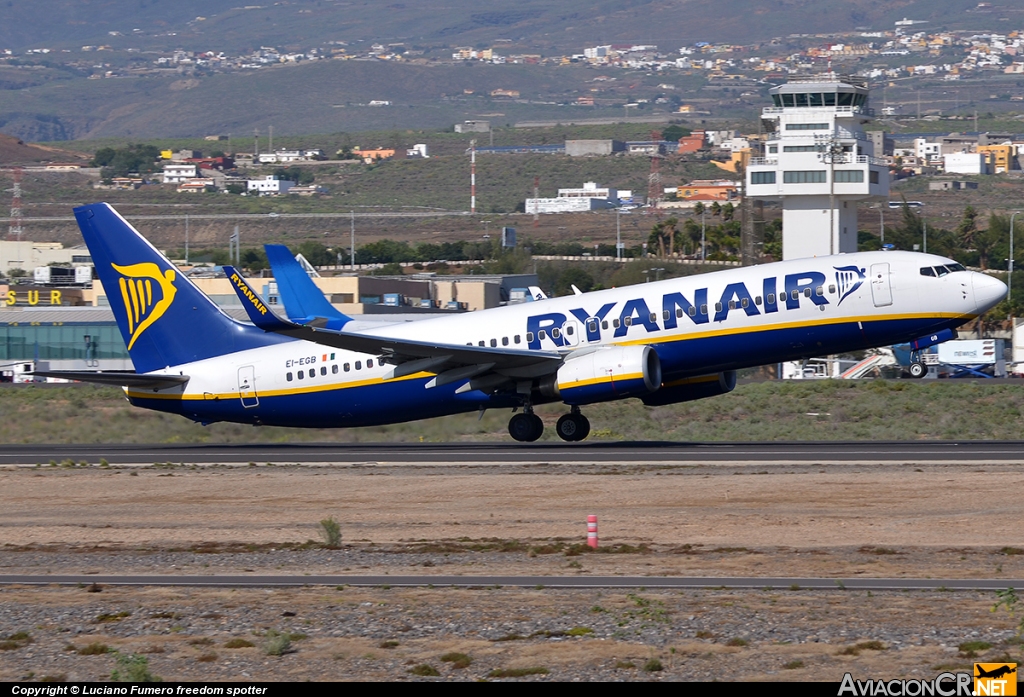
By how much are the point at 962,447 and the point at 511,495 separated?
12.9 meters

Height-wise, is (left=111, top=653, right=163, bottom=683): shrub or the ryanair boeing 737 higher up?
the ryanair boeing 737

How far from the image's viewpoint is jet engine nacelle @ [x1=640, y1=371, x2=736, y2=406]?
35000mm

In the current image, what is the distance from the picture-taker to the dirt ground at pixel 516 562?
44.7 feet

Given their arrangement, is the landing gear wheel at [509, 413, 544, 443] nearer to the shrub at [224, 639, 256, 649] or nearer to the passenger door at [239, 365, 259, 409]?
the passenger door at [239, 365, 259, 409]

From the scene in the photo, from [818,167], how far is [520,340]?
5874 cm

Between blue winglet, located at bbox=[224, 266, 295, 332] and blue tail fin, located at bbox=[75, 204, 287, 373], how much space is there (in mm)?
4094

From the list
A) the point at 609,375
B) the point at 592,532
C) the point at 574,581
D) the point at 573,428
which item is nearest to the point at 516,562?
the point at 592,532

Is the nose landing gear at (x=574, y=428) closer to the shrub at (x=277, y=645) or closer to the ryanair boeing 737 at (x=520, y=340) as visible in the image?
the ryanair boeing 737 at (x=520, y=340)

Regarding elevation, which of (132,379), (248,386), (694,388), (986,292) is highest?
(986,292)

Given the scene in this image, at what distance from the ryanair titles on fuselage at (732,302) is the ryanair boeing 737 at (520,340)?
3cm

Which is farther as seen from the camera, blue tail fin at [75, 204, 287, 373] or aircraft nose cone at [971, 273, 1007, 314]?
blue tail fin at [75, 204, 287, 373]

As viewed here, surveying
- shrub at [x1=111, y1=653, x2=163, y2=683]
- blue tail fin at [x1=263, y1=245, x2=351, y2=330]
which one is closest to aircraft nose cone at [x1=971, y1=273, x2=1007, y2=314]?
blue tail fin at [x1=263, y1=245, x2=351, y2=330]

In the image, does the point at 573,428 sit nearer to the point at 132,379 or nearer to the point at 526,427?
the point at 526,427

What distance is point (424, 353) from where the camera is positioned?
1337 inches
